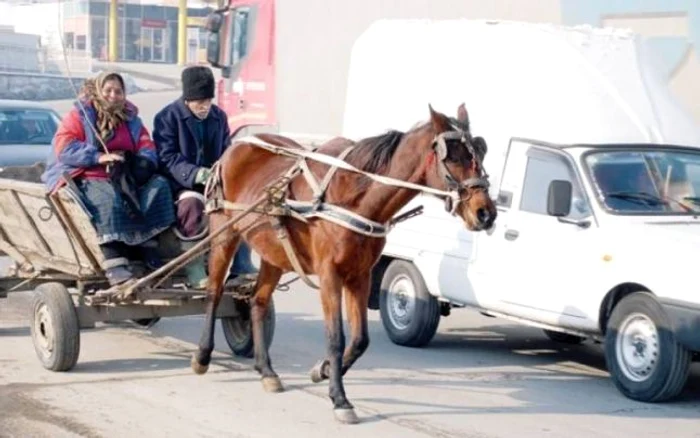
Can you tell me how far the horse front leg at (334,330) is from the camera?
857 centimetres

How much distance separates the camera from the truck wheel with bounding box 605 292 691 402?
9.23m

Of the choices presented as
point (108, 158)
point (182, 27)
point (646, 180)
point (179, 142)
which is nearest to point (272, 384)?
point (108, 158)

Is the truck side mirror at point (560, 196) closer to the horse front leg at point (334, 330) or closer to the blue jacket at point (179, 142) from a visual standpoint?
the horse front leg at point (334, 330)

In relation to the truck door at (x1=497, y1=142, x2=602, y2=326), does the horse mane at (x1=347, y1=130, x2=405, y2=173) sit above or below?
above

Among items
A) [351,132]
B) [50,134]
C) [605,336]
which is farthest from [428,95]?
[50,134]

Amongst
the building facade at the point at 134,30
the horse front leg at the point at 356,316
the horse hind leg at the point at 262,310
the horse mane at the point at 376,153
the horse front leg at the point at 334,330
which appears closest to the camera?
the horse front leg at the point at 334,330

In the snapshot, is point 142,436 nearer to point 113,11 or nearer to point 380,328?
point 380,328

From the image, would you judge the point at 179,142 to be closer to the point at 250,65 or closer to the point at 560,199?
the point at 560,199

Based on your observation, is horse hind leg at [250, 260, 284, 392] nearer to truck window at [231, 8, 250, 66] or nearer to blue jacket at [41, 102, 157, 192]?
blue jacket at [41, 102, 157, 192]

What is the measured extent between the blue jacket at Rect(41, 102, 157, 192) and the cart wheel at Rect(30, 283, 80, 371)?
78 centimetres

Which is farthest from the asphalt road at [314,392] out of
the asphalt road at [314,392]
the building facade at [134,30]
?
the building facade at [134,30]

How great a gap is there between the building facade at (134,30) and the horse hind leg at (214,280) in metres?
54.4

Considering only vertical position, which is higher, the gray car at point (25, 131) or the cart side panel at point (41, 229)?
the cart side panel at point (41, 229)

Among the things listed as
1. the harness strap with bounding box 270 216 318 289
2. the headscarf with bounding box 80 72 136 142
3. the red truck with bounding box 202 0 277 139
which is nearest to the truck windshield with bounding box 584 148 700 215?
the harness strap with bounding box 270 216 318 289
